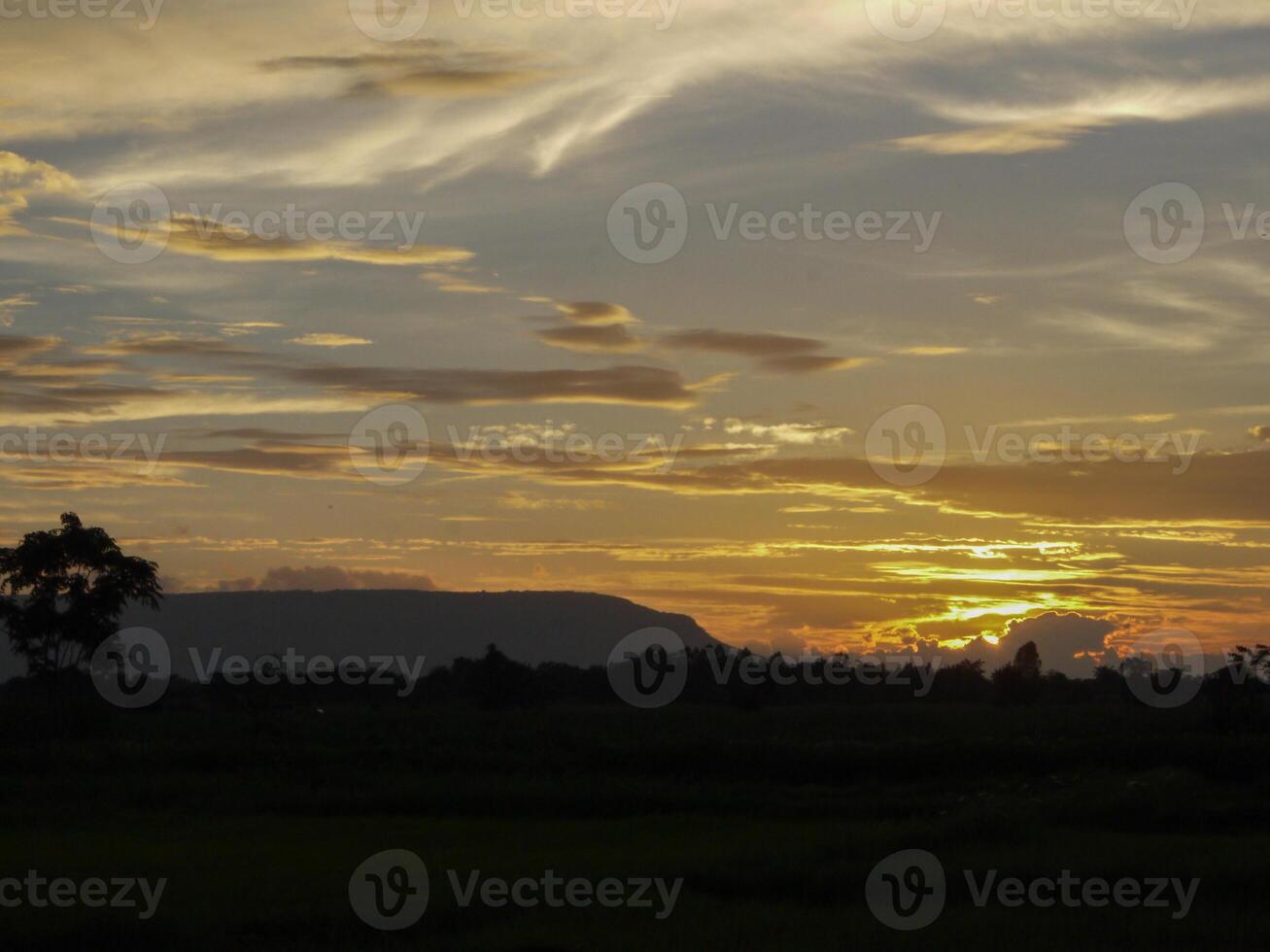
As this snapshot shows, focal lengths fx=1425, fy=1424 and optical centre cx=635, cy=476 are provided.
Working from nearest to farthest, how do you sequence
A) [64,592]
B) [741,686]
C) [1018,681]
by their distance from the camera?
1. [64,592]
2. [741,686]
3. [1018,681]

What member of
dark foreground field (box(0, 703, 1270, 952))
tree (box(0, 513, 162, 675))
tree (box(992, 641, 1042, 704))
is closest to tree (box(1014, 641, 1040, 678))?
tree (box(992, 641, 1042, 704))

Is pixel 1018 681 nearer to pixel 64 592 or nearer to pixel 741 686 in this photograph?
pixel 741 686

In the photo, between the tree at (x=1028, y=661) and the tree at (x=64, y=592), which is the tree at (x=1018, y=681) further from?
the tree at (x=64, y=592)

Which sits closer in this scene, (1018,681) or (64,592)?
(64,592)

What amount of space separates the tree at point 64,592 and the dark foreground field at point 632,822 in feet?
8.80

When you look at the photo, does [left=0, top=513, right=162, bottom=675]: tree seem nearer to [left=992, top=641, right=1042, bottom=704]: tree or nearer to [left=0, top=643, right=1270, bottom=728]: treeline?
[left=0, top=643, right=1270, bottom=728]: treeline

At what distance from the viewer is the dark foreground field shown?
20297 millimetres

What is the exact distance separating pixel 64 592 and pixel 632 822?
32722 millimetres

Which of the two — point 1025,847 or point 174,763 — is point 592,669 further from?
point 1025,847

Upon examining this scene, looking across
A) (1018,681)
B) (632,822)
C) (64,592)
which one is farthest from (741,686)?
(632,822)

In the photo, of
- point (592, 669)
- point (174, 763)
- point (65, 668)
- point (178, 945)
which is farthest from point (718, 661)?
point (178, 945)

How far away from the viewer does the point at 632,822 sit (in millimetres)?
34469

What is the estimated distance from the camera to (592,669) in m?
124

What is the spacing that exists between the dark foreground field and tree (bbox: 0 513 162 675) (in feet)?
8.80
